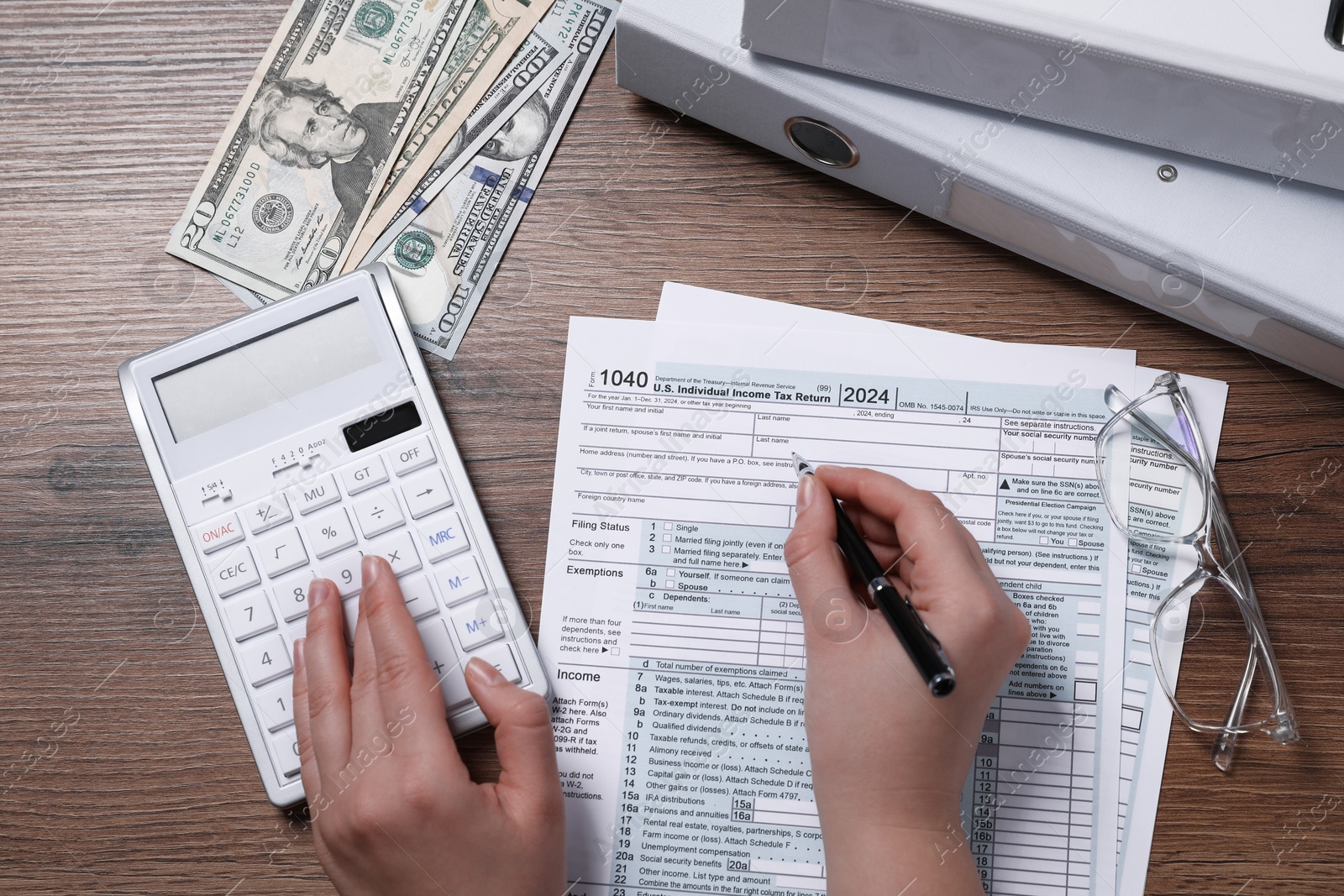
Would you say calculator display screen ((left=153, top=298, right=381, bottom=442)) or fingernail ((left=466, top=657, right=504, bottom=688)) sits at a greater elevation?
calculator display screen ((left=153, top=298, right=381, bottom=442))

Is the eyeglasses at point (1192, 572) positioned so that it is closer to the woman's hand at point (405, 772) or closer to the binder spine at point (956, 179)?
the binder spine at point (956, 179)

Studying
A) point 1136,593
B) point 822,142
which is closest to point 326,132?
point 822,142

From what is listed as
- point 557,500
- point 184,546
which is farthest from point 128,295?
point 557,500

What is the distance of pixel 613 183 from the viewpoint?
24.3 inches

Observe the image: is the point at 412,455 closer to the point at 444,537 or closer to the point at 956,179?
the point at 444,537

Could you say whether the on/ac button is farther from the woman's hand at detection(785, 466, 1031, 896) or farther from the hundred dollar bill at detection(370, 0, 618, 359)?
the woman's hand at detection(785, 466, 1031, 896)

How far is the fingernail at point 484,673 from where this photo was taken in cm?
54

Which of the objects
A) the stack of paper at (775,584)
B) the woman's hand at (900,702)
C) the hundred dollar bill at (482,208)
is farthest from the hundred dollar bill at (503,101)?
the woman's hand at (900,702)

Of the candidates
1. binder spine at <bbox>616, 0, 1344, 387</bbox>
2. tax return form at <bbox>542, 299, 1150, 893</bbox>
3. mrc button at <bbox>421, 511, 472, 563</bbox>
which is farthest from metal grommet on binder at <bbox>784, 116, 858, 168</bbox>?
mrc button at <bbox>421, 511, 472, 563</bbox>

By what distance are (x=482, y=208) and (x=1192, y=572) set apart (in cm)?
55

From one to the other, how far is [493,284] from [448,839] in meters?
0.36

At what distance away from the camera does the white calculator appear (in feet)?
1.85

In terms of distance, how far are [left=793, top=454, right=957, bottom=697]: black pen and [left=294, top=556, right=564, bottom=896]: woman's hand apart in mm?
217

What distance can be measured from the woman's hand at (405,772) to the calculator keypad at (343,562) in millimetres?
16
